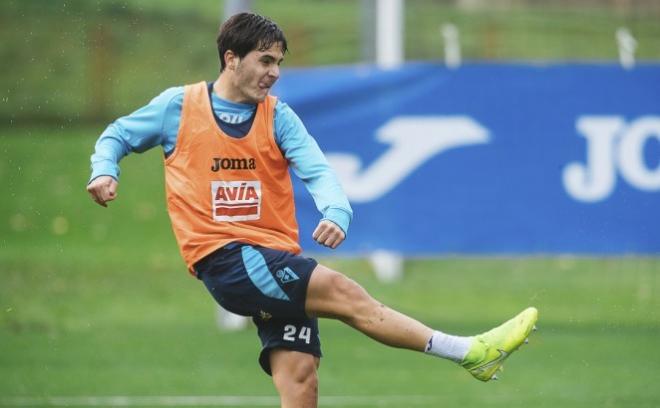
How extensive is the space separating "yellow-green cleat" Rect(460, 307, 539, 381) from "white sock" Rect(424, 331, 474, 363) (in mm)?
36

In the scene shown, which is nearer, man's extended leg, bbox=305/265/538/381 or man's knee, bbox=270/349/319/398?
man's extended leg, bbox=305/265/538/381

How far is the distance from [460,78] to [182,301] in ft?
13.9

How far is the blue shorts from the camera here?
20.3 feet

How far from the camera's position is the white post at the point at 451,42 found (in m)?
17.6

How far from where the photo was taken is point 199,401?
931 cm

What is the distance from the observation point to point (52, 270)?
16.1 metres

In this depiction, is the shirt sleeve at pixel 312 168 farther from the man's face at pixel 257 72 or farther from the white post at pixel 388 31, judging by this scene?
the white post at pixel 388 31

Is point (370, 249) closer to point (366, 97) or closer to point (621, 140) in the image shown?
point (366, 97)

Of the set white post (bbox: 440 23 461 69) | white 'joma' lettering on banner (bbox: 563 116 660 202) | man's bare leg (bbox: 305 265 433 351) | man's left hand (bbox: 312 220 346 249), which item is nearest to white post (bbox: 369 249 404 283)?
white post (bbox: 440 23 461 69)

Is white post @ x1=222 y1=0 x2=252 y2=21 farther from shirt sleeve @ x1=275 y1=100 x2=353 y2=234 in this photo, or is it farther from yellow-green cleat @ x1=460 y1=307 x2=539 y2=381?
yellow-green cleat @ x1=460 y1=307 x2=539 y2=381

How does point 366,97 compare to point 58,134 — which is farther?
point 58,134

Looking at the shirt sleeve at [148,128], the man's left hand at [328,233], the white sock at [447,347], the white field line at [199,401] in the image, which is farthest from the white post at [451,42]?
the man's left hand at [328,233]

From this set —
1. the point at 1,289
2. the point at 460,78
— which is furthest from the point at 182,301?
the point at 460,78

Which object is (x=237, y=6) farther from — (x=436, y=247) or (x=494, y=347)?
(x=494, y=347)
